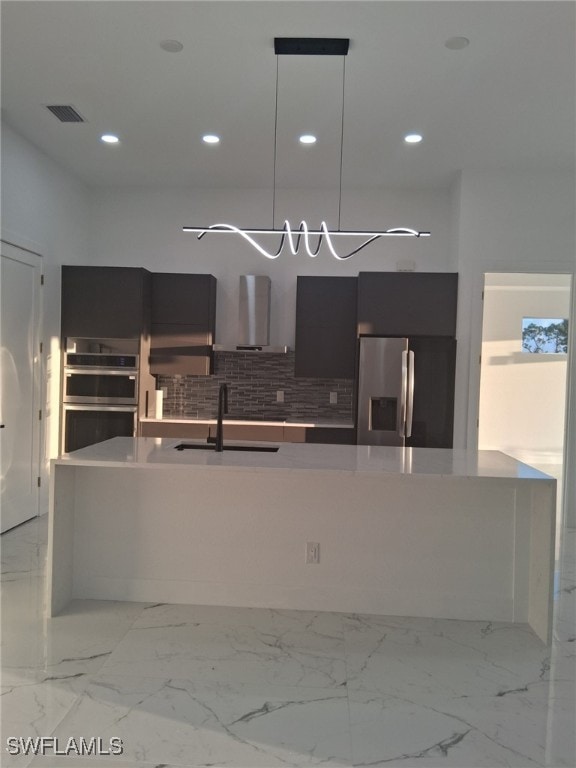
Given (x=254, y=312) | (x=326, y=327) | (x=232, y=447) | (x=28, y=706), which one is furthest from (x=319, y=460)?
(x=254, y=312)

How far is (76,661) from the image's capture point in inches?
103

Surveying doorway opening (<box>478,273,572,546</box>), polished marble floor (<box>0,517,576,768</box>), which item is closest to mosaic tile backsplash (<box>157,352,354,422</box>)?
polished marble floor (<box>0,517,576,768</box>)

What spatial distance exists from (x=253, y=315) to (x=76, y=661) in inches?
139

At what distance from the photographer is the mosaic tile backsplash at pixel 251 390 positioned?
19.2ft

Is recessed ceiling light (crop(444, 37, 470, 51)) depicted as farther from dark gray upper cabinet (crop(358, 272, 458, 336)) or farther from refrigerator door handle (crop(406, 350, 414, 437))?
refrigerator door handle (crop(406, 350, 414, 437))

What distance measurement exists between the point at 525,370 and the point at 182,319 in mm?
5795

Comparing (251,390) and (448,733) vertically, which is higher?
(251,390)

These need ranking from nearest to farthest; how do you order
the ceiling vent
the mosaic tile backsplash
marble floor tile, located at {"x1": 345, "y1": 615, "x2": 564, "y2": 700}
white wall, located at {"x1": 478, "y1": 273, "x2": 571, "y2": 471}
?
marble floor tile, located at {"x1": 345, "y1": 615, "x2": 564, "y2": 700} < the ceiling vent < the mosaic tile backsplash < white wall, located at {"x1": 478, "y1": 273, "x2": 571, "y2": 471}

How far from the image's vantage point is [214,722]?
2180 mm

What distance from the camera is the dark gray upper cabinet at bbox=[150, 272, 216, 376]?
5.50m

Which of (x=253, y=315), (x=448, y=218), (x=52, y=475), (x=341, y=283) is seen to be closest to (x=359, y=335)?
(x=341, y=283)

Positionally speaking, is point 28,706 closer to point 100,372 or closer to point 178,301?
point 100,372

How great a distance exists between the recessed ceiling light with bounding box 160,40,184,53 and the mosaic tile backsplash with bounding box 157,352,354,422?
3023 mm

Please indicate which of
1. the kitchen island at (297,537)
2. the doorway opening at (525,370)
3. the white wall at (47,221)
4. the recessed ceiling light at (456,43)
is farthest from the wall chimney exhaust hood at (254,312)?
the doorway opening at (525,370)
